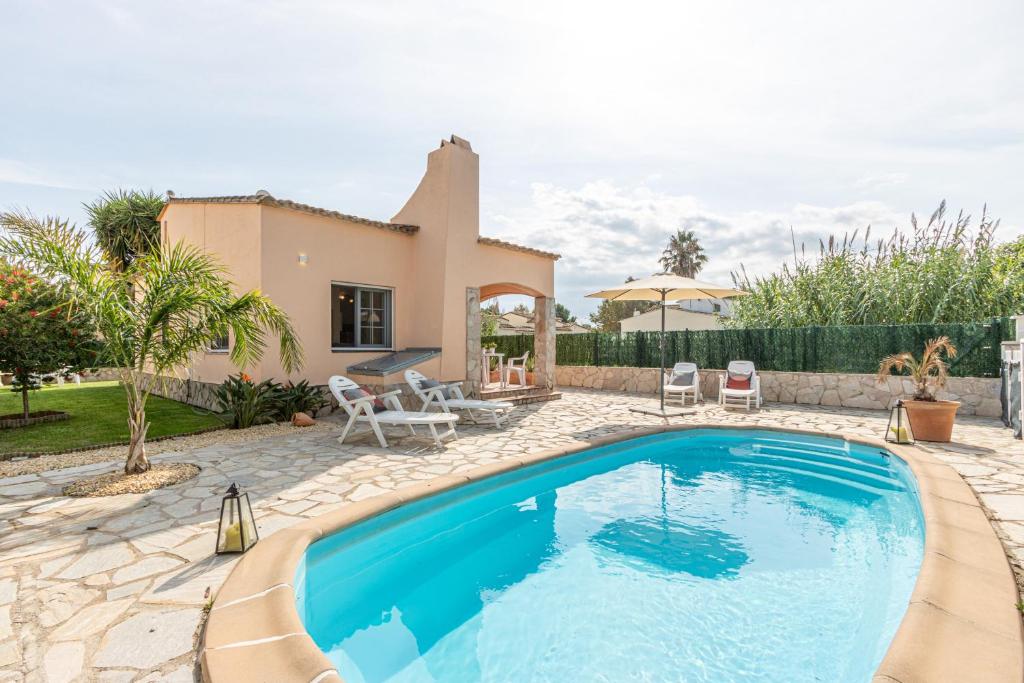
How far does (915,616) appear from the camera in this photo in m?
2.75

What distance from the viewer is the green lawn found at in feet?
23.4

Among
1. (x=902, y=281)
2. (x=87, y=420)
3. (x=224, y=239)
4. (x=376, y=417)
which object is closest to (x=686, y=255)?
(x=902, y=281)

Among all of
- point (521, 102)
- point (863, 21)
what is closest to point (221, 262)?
point (521, 102)

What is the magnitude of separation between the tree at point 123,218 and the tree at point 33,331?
379 inches

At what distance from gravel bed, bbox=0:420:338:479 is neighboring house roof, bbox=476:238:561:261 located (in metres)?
5.60

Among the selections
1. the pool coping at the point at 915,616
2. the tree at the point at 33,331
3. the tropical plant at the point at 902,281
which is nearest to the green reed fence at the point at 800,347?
the tropical plant at the point at 902,281

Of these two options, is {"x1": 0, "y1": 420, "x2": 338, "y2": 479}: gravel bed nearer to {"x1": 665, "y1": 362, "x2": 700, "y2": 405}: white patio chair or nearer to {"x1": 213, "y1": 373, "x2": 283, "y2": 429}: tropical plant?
{"x1": 213, "y1": 373, "x2": 283, "y2": 429}: tropical plant

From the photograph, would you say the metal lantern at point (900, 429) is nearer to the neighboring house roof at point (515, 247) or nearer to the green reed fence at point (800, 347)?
the green reed fence at point (800, 347)

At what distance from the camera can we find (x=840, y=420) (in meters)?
9.58

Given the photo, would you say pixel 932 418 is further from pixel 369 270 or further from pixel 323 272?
pixel 323 272

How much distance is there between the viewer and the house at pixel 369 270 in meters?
9.48

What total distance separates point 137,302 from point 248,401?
3.58 metres

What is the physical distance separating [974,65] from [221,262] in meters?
13.6

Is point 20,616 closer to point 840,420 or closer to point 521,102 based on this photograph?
point 521,102
